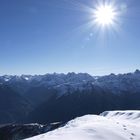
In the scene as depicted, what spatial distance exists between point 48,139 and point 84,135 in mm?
3164

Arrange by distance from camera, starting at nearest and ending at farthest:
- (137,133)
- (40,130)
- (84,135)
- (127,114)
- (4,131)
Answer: (84,135)
(137,133)
(127,114)
(40,130)
(4,131)

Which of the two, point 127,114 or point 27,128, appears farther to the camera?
point 27,128

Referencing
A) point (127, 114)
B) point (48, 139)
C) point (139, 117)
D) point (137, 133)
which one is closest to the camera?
point (48, 139)

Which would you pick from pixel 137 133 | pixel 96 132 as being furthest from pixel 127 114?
pixel 96 132

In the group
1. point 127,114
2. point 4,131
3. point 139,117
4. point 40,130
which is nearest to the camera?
point 139,117

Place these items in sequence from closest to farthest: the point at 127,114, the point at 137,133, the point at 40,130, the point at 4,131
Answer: the point at 137,133
the point at 127,114
the point at 40,130
the point at 4,131

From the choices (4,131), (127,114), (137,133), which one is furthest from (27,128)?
(137,133)

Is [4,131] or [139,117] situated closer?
[139,117]

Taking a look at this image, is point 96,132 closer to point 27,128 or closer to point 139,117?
point 139,117

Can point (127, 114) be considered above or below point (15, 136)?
above

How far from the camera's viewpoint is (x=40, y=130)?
109m

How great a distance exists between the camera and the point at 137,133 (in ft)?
74.8

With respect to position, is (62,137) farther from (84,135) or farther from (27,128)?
(27,128)

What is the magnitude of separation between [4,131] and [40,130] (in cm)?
2203
